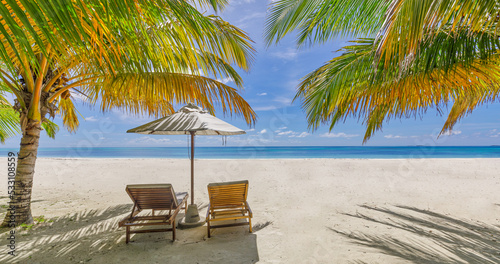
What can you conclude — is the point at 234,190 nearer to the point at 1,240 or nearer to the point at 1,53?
the point at 1,53

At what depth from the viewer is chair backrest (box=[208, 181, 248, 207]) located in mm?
3395

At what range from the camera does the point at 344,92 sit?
3.25 m

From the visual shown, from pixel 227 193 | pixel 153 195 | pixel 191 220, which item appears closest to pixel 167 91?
pixel 153 195

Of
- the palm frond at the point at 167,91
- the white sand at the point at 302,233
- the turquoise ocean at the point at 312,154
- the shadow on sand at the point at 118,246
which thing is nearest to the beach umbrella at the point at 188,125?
the palm frond at the point at 167,91

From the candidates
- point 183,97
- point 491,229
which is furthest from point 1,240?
point 491,229

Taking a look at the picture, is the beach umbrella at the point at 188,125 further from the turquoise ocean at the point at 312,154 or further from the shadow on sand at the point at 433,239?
the turquoise ocean at the point at 312,154

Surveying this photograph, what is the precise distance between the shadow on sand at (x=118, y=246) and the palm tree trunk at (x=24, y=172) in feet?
1.06

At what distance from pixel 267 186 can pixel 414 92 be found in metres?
4.64

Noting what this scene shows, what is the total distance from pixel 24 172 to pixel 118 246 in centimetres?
200

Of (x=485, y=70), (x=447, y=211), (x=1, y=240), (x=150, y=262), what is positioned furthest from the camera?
(x=447, y=211)

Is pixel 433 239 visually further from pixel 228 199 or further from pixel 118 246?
pixel 118 246

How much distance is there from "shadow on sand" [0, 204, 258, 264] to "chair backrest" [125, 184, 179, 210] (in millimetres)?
426

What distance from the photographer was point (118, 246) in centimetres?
303

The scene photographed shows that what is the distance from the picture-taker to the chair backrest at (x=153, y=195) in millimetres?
3232
